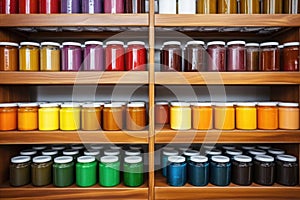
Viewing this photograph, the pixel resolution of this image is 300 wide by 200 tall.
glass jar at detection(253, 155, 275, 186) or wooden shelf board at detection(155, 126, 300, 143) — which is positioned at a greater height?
wooden shelf board at detection(155, 126, 300, 143)

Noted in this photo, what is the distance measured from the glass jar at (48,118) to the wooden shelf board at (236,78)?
460 mm

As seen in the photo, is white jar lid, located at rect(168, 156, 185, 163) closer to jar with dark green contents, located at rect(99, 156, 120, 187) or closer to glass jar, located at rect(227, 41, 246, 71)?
jar with dark green contents, located at rect(99, 156, 120, 187)

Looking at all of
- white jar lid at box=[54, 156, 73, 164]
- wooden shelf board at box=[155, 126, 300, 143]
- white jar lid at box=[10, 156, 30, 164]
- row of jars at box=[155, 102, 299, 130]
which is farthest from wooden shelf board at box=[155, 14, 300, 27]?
white jar lid at box=[10, 156, 30, 164]

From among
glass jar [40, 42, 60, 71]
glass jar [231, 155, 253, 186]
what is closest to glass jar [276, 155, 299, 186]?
glass jar [231, 155, 253, 186]

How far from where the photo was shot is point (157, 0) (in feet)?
3.48

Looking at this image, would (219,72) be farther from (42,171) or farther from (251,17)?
(42,171)

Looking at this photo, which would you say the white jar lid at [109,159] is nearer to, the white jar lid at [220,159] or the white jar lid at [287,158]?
the white jar lid at [220,159]

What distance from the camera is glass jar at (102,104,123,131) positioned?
985 millimetres

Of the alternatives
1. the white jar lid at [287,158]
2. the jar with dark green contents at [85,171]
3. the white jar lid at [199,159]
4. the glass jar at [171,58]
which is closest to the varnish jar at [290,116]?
the white jar lid at [287,158]

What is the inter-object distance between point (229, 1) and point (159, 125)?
1.89 feet

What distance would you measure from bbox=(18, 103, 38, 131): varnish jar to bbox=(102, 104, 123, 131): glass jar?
27 cm

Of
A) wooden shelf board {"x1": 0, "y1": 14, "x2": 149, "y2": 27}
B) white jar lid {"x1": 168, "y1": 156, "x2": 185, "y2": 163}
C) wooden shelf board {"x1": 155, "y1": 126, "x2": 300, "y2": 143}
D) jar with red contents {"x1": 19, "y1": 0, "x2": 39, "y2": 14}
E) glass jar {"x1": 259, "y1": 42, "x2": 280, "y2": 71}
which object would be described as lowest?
white jar lid {"x1": 168, "y1": 156, "x2": 185, "y2": 163}

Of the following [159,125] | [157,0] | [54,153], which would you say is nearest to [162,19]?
[157,0]

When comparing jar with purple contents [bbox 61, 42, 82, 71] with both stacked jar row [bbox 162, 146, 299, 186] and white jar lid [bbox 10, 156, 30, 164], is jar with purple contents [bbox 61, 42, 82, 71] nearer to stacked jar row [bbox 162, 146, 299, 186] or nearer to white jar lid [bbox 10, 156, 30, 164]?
white jar lid [bbox 10, 156, 30, 164]
